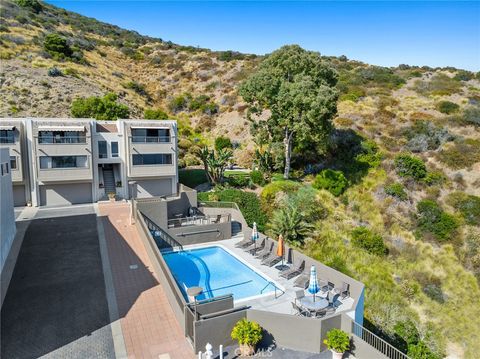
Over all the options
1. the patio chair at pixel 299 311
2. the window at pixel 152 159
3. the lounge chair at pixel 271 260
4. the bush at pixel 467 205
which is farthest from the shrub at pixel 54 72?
the bush at pixel 467 205

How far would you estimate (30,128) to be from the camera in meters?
27.9

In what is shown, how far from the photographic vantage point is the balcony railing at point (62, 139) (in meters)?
28.3

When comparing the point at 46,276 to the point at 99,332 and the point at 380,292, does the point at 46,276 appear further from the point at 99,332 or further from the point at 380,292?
the point at 380,292

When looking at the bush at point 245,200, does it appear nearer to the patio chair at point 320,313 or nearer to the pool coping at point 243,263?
the pool coping at point 243,263

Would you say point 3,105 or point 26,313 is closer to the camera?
point 26,313

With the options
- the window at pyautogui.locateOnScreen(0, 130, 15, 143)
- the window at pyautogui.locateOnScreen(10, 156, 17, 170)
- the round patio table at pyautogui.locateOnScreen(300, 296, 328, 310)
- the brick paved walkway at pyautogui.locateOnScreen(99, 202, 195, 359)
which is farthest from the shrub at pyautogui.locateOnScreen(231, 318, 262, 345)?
the window at pyautogui.locateOnScreen(0, 130, 15, 143)

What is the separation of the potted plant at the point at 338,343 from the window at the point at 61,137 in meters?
26.1

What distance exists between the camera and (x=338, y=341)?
41.5 feet

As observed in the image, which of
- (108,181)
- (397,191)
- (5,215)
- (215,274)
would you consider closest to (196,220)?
(215,274)

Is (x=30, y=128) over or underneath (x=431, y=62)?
underneath

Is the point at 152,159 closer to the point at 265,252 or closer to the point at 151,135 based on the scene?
the point at 151,135

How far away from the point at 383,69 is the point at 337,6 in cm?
3978

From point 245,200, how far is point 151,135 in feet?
37.0

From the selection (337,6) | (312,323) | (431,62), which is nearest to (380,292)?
(312,323)
